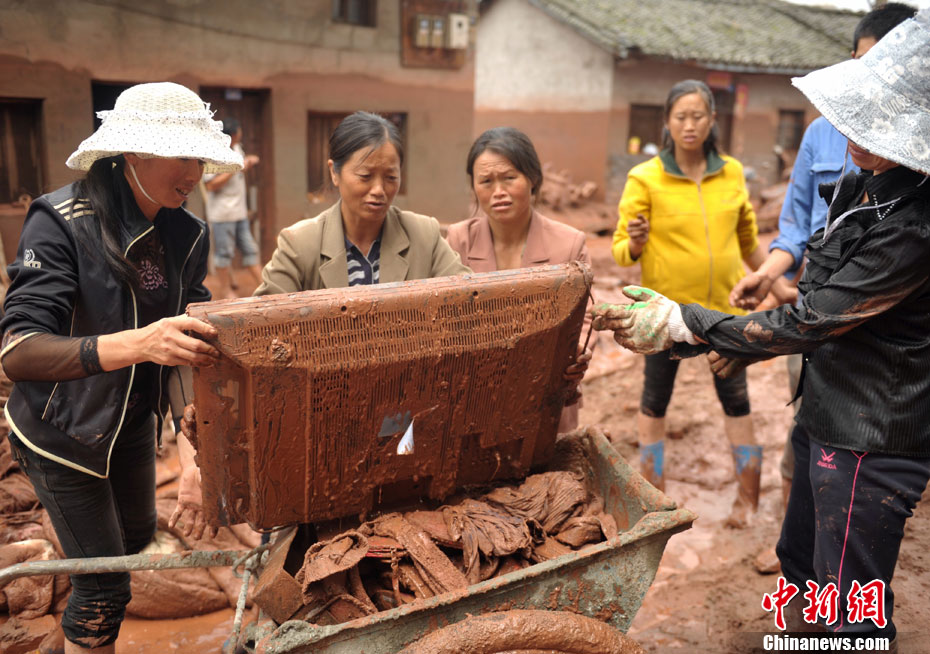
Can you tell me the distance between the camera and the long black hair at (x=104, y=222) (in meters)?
2.34

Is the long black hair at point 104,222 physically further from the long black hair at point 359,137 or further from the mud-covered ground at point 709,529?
the mud-covered ground at point 709,529

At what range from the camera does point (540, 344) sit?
2381 millimetres

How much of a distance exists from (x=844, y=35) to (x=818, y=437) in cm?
2175

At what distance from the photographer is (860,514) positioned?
239 cm

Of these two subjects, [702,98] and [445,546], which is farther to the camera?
[702,98]

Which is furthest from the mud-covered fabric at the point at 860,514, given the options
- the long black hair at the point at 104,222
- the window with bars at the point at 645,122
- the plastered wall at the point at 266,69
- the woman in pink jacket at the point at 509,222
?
the window with bars at the point at 645,122

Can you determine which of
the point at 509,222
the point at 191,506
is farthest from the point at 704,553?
the point at 191,506

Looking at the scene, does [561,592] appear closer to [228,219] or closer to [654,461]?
[654,461]

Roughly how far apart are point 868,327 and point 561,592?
4.01 feet

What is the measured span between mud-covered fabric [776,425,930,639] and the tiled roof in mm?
14354

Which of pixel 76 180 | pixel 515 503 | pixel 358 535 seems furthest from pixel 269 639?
pixel 76 180

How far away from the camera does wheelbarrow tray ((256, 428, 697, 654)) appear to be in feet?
6.34

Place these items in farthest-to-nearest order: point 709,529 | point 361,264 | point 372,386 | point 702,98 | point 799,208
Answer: point 709,529
point 702,98
point 799,208
point 361,264
point 372,386

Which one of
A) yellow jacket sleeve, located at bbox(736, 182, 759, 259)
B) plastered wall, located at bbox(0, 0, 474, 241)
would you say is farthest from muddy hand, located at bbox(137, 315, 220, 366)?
plastered wall, located at bbox(0, 0, 474, 241)
